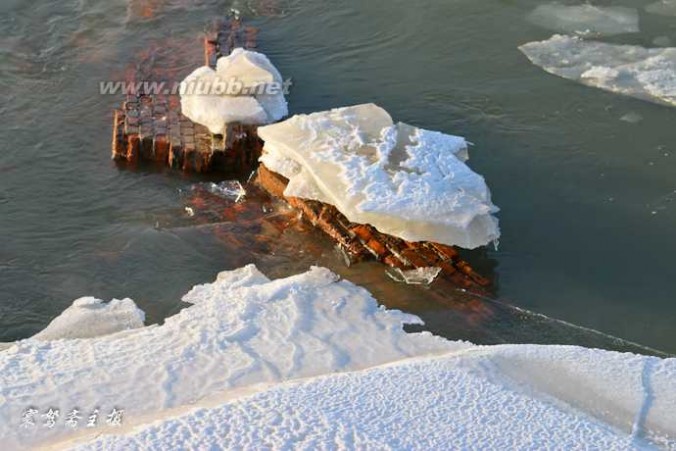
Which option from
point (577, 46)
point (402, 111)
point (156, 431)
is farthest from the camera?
point (577, 46)

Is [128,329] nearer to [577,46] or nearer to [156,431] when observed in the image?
[156,431]

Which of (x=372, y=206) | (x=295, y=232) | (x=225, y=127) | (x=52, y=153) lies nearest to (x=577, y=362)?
(x=372, y=206)

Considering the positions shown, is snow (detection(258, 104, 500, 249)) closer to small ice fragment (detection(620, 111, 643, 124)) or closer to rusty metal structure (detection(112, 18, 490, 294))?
rusty metal structure (detection(112, 18, 490, 294))

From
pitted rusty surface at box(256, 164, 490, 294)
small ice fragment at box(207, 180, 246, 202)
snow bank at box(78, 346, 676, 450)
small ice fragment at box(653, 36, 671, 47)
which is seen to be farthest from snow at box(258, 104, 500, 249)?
small ice fragment at box(653, 36, 671, 47)

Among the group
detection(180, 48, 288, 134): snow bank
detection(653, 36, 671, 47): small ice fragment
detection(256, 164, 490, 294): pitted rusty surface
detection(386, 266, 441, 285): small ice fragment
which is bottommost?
detection(386, 266, 441, 285): small ice fragment

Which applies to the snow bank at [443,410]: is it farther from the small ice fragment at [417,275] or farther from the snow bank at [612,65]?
the snow bank at [612,65]

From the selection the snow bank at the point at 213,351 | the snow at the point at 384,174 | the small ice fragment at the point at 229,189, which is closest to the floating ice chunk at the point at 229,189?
the small ice fragment at the point at 229,189

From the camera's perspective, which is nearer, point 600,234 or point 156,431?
point 156,431
